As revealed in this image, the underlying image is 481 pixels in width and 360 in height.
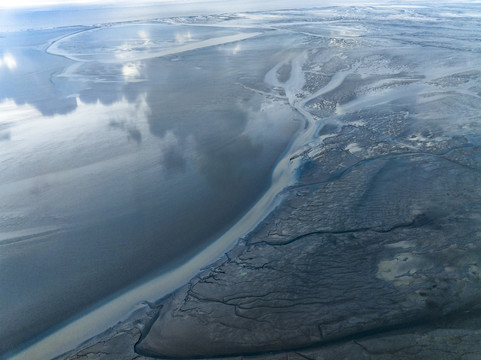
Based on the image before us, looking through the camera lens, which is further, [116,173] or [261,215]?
[116,173]

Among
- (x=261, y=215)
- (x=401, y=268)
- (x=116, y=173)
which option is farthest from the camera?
(x=116, y=173)

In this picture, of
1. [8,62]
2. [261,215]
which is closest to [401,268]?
[261,215]

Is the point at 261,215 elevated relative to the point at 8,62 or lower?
lower

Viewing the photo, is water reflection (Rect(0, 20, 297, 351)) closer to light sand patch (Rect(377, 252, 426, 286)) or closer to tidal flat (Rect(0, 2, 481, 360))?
tidal flat (Rect(0, 2, 481, 360))

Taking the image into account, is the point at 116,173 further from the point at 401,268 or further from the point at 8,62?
the point at 8,62

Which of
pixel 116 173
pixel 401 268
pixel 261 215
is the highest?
pixel 116 173

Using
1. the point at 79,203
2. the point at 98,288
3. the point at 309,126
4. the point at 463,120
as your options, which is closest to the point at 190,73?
the point at 309,126

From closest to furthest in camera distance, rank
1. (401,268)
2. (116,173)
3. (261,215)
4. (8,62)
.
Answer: (401,268) < (261,215) < (116,173) < (8,62)

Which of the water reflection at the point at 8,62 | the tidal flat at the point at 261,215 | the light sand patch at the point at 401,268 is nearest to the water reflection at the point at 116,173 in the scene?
Answer: the tidal flat at the point at 261,215

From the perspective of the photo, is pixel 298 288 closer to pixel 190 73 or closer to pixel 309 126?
pixel 309 126

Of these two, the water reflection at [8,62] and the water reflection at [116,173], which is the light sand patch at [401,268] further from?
the water reflection at [8,62]

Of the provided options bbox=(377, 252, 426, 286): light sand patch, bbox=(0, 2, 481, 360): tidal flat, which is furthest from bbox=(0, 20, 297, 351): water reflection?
bbox=(377, 252, 426, 286): light sand patch
